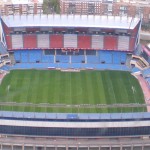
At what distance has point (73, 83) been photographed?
178 feet

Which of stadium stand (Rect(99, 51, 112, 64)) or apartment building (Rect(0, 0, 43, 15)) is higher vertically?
apartment building (Rect(0, 0, 43, 15))

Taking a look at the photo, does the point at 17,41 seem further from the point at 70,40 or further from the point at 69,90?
the point at 69,90

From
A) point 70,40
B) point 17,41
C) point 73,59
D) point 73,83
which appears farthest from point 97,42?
point 17,41

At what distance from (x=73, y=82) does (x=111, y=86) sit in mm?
5200

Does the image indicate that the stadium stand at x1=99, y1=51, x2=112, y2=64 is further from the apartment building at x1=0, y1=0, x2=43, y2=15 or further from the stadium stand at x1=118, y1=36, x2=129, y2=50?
the apartment building at x1=0, y1=0, x2=43, y2=15

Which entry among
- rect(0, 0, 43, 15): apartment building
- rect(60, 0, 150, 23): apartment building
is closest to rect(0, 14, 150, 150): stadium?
rect(60, 0, 150, 23): apartment building

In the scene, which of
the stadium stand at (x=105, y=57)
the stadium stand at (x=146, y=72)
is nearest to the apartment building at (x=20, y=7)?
the stadium stand at (x=105, y=57)

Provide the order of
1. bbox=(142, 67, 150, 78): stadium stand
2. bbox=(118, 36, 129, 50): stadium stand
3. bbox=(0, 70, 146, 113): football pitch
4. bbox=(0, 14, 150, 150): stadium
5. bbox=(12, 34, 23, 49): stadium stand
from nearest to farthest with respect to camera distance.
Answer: bbox=(0, 14, 150, 150): stadium, bbox=(0, 70, 146, 113): football pitch, bbox=(142, 67, 150, 78): stadium stand, bbox=(12, 34, 23, 49): stadium stand, bbox=(118, 36, 129, 50): stadium stand

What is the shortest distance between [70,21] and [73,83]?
1103 centimetres

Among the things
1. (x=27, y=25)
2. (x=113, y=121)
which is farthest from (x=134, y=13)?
(x=113, y=121)

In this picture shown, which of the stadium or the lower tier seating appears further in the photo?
the lower tier seating

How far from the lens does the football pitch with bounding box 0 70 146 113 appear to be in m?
47.3

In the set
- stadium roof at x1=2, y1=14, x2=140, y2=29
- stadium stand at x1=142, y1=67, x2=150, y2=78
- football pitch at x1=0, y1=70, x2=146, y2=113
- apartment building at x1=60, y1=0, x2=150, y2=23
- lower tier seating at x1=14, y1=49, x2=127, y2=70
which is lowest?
football pitch at x1=0, y1=70, x2=146, y2=113

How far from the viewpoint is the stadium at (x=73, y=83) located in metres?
41.6
